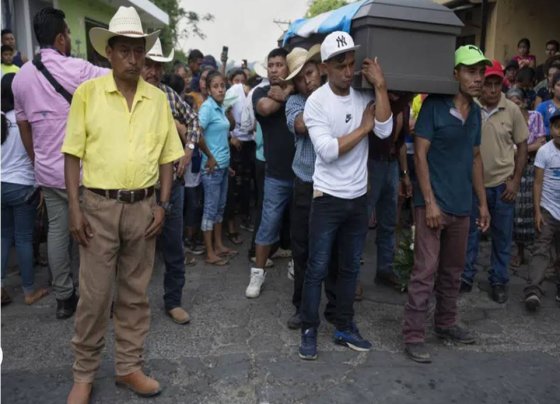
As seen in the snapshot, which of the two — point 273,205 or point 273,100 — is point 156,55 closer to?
point 273,100

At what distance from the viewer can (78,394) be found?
291cm

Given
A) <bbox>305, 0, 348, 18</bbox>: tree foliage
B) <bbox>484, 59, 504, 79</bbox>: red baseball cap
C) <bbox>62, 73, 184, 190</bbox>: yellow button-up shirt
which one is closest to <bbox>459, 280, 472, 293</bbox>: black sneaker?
<bbox>484, 59, 504, 79</bbox>: red baseball cap

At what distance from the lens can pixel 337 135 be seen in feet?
10.9

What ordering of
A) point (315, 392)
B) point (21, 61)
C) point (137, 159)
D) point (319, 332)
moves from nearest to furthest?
point (137, 159)
point (315, 392)
point (319, 332)
point (21, 61)

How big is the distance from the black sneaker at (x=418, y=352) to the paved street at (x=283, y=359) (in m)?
0.05

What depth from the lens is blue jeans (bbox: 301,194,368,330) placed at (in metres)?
3.38

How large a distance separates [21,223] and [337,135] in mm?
2740

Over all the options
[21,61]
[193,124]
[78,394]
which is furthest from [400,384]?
[21,61]

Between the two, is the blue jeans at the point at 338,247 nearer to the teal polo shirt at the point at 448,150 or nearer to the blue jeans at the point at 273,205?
the teal polo shirt at the point at 448,150

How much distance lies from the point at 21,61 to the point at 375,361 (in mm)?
6415

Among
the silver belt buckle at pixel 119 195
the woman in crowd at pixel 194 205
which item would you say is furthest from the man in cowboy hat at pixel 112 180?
the woman in crowd at pixel 194 205

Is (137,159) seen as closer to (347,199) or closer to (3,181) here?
(347,199)

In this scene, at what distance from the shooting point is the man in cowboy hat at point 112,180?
286cm

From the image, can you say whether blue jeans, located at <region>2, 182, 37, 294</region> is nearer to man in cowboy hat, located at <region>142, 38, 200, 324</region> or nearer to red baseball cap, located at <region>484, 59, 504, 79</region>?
man in cowboy hat, located at <region>142, 38, 200, 324</region>
